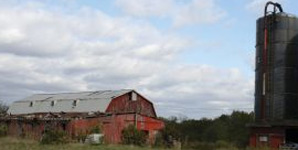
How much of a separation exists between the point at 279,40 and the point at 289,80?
144 inches

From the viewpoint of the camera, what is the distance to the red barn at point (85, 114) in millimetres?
54438

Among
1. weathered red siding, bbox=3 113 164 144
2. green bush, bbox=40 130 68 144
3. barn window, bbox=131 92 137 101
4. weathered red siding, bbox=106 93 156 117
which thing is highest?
barn window, bbox=131 92 137 101

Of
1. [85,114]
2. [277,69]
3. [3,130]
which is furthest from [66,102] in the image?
[277,69]

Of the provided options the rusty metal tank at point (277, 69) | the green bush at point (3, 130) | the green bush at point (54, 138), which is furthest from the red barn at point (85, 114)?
the rusty metal tank at point (277, 69)

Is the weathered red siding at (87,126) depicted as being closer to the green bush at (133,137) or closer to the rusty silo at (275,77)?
the green bush at (133,137)

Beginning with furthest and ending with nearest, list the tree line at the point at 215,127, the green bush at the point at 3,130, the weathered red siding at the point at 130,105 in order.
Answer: the tree line at the point at 215,127 → the weathered red siding at the point at 130,105 → the green bush at the point at 3,130

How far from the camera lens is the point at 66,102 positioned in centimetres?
6769

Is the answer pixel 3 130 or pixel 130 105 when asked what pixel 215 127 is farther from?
pixel 3 130

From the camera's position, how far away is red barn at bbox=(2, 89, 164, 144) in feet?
179

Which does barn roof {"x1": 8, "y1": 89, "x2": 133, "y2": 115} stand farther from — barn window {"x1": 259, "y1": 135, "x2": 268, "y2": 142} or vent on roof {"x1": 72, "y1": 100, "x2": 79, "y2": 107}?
barn window {"x1": 259, "y1": 135, "x2": 268, "y2": 142}

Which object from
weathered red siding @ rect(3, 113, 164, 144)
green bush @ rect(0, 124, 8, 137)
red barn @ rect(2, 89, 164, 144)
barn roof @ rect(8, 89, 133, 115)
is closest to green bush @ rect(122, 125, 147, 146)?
weathered red siding @ rect(3, 113, 164, 144)

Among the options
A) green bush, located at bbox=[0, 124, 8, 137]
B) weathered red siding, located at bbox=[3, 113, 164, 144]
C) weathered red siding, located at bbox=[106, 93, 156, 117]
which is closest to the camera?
weathered red siding, located at bbox=[3, 113, 164, 144]

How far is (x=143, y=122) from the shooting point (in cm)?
6075

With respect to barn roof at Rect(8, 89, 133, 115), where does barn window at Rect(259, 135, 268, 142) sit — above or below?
below
